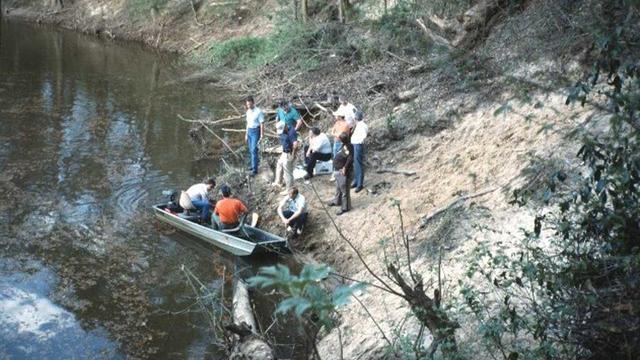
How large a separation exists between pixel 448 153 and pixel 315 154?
2.89m

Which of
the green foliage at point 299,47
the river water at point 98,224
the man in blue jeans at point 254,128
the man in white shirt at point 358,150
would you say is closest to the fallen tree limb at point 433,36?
the man in white shirt at point 358,150

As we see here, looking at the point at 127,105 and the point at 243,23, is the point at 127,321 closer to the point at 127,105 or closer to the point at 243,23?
the point at 127,105

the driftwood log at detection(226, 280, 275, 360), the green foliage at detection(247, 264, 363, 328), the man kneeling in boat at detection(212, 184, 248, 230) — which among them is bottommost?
the man kneeling in boat at detection(212, 184, 248, 230)

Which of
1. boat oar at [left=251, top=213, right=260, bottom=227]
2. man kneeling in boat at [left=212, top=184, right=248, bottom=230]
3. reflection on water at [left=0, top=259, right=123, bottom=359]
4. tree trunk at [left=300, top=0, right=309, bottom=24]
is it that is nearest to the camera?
reflection on water at [left=0, top=259, right=123, bottom=359]

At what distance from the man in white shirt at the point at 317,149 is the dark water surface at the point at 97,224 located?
2.94m

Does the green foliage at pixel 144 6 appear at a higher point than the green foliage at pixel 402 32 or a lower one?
lower

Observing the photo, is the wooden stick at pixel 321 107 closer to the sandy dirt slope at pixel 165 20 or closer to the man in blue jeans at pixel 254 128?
the man in blue jeans at pixel 254 128

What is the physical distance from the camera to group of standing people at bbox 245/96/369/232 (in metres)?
13.0

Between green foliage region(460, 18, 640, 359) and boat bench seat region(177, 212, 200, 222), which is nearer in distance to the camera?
green foliage region(460, 18, 640, 359)

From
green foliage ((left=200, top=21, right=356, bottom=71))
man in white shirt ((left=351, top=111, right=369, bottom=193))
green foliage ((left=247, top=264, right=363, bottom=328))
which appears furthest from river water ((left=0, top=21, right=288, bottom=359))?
green foliage ((left=247, top=264, right=363, bottom=328))

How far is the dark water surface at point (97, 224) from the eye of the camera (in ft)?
34.2

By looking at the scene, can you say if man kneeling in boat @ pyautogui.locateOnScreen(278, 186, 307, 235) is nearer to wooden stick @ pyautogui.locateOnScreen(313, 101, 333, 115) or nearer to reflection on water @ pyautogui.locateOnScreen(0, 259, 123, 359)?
reflection on water @ pyautogui.locateOnScreen(0, 259, 123, 359)

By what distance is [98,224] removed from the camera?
14.2 metres

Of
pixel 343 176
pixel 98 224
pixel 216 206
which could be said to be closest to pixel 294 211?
pixel 343 176
